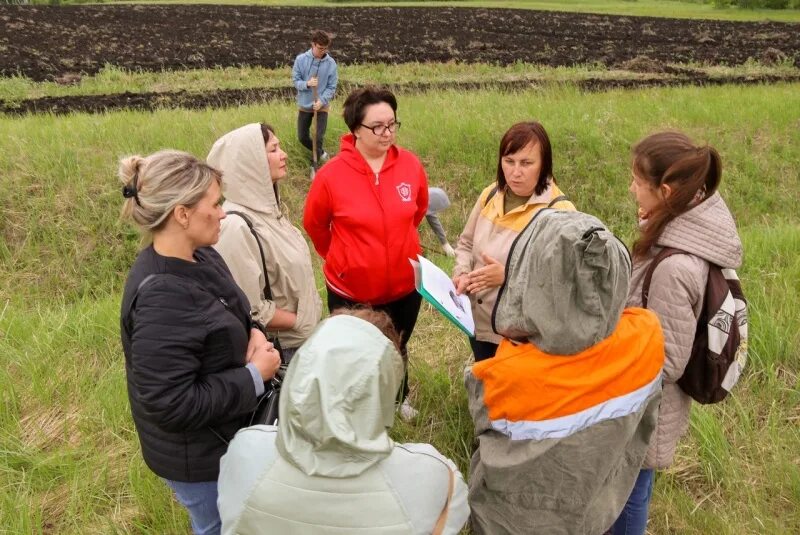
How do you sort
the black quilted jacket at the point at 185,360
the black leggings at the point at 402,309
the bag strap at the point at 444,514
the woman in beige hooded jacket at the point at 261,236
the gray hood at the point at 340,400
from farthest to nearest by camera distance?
the black leggings at the point at 402,309 → the woman in beige hooded jacket at the point at 261,236 → the black quilted jacket at the point at 185,360 → the bag strap at the point at 444,514 → the gray hood at the point at 340,400

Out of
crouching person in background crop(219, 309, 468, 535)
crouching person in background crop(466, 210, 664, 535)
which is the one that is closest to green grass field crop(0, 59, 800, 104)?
crouching person in background crop(466, 210, 664, 535)

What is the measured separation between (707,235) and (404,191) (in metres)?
1.71

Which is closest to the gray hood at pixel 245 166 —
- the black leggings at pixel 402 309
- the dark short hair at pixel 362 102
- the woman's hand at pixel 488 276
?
the dark short hair at pixel 362 102

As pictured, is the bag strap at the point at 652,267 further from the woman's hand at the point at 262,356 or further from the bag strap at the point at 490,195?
the woman's hand at the point at 262,356

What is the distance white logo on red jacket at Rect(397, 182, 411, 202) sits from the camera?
3.38 meters

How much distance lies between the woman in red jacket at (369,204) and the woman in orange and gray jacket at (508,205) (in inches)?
17.3

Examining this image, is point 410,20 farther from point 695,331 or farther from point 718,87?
point 695,331

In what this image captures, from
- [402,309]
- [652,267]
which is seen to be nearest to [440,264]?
[402,309]

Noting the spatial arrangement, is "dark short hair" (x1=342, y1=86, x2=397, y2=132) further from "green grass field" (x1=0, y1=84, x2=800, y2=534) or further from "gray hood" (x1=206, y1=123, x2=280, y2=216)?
"green grass field" (x1=0, y1=84, x2=800, y2=534)

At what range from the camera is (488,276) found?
9.04 feet

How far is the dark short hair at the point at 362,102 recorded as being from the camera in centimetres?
331

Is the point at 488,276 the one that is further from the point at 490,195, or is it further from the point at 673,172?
the point at 673,172

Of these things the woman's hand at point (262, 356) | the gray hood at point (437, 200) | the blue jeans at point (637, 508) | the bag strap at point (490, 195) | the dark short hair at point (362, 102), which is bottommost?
the blue jeans at point (637, 508)

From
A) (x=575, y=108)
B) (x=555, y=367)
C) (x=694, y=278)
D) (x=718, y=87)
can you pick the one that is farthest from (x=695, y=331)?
(x=718, y=87)
